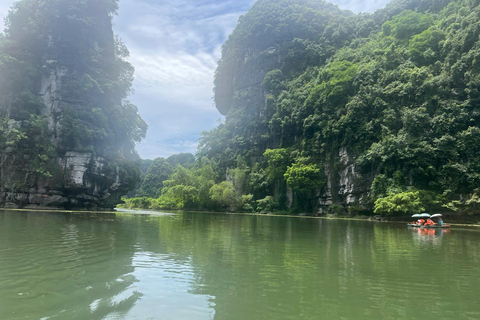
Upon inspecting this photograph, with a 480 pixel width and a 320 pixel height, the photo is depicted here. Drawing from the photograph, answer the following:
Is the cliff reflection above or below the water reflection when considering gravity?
above

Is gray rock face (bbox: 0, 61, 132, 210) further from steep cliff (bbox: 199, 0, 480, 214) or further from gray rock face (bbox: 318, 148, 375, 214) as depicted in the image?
gray rock face (bbox: 318, 148, 375, 214)

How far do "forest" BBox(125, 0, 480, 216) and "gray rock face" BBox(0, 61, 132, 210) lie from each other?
53.8ft

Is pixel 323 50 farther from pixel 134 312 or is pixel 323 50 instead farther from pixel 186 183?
pixel 134 312

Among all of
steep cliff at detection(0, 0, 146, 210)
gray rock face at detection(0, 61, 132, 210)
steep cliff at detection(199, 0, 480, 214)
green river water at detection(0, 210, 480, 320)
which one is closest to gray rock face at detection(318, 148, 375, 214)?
steep cliff at detection(199, 0, 480, 214)

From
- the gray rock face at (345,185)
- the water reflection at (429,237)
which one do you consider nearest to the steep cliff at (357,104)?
the gray rock face at (345,185)

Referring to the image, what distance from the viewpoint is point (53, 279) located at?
5.19m

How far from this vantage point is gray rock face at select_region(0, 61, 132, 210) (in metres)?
34.4

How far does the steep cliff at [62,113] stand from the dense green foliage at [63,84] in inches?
4.4

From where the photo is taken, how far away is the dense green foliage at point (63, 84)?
3621 centimetres

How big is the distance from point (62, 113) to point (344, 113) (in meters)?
37.5

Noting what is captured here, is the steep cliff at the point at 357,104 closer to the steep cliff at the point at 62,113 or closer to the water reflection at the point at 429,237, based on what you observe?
the water reflection at the point at 429,237

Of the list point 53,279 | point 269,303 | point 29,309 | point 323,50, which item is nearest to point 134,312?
point 29,309

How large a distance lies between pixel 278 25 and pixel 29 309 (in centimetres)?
7102

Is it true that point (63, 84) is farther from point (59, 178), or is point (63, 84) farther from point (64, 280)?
point (64, 280)
